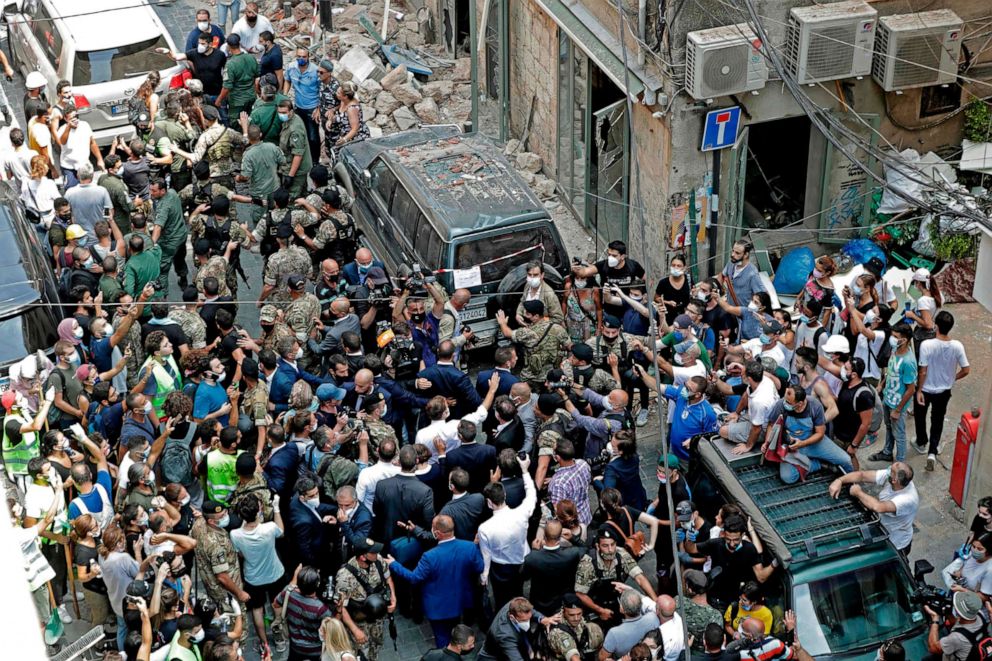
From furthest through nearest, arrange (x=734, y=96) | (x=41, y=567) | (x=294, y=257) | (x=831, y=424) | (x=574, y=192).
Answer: (x=574, y=192) < (x=734, y=96) < (x=294, y=257) < (x=831, y=424) < (x=41, y=567)

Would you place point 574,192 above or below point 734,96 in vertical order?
below

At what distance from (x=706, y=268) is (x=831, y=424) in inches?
171

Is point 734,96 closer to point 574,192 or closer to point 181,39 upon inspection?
point 574,192

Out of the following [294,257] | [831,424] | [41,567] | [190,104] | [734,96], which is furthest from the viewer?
[190,104]

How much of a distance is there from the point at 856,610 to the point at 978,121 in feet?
24.8

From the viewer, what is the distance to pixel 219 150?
1575 centimetres

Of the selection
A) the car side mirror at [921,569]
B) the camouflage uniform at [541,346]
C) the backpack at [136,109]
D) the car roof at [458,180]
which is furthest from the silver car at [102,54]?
the car side mirror at [921,569]

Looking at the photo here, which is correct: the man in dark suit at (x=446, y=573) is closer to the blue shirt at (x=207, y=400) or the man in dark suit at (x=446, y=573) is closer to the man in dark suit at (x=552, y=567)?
the man in dark suit at (x=552, y=567)

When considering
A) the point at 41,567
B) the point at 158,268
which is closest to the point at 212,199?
the point at 158,268

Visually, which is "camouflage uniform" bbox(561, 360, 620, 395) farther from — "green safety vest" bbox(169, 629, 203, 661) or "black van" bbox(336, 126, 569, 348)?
"green safety vest" bbox(169, 629, 203, 661)

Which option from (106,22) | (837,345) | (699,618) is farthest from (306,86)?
(699,618)

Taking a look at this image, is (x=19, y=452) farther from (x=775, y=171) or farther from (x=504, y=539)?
(x=775, y=171)

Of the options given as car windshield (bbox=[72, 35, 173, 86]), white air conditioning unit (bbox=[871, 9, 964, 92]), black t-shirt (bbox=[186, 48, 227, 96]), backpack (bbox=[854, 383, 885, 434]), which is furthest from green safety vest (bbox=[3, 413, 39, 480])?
white air conditioning unit (bbox=[871, 9, 964, 92])

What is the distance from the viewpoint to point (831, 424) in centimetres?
1129
